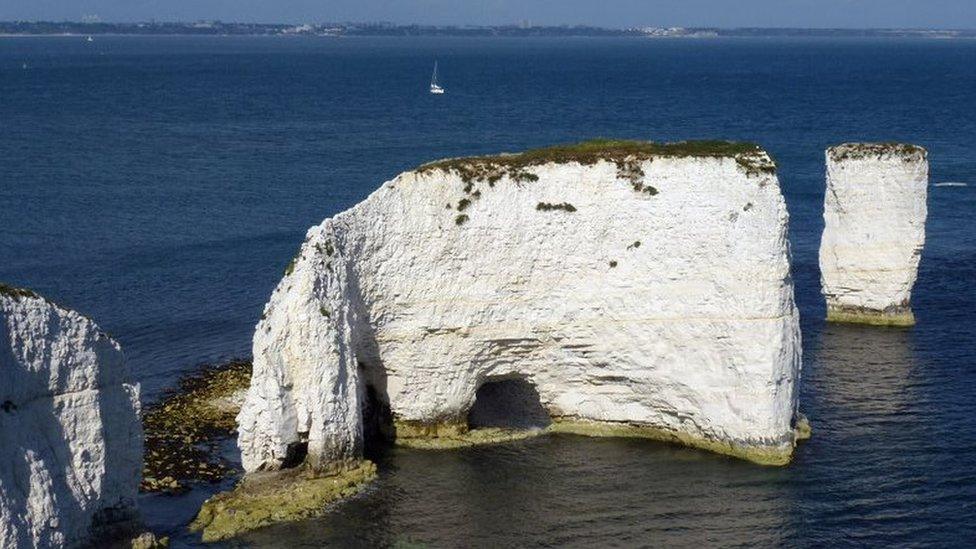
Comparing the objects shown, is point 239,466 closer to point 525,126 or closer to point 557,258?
point 557,258

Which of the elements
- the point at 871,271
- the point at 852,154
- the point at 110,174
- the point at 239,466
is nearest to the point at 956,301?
the point at 871,271

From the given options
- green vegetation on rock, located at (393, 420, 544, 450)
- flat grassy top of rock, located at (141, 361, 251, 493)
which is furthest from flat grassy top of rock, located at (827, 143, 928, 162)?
flat grassy top of rock, located at (141, 361, 251, 493)

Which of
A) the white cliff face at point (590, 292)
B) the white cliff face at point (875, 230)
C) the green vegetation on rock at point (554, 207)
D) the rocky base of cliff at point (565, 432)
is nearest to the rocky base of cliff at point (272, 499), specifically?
the white cliff face at point (590, 292)

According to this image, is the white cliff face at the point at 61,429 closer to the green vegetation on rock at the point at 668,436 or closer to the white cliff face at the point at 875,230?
the green vegetation on rock at the point at 668,436

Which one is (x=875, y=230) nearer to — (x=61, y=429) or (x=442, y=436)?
(x=442, y=436)

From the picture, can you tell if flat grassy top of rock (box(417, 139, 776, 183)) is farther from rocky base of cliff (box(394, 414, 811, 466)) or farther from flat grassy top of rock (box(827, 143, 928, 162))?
flat grassy top of rock (box(827, 143, 928, 162))

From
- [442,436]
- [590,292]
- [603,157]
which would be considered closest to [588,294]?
[590,292]
